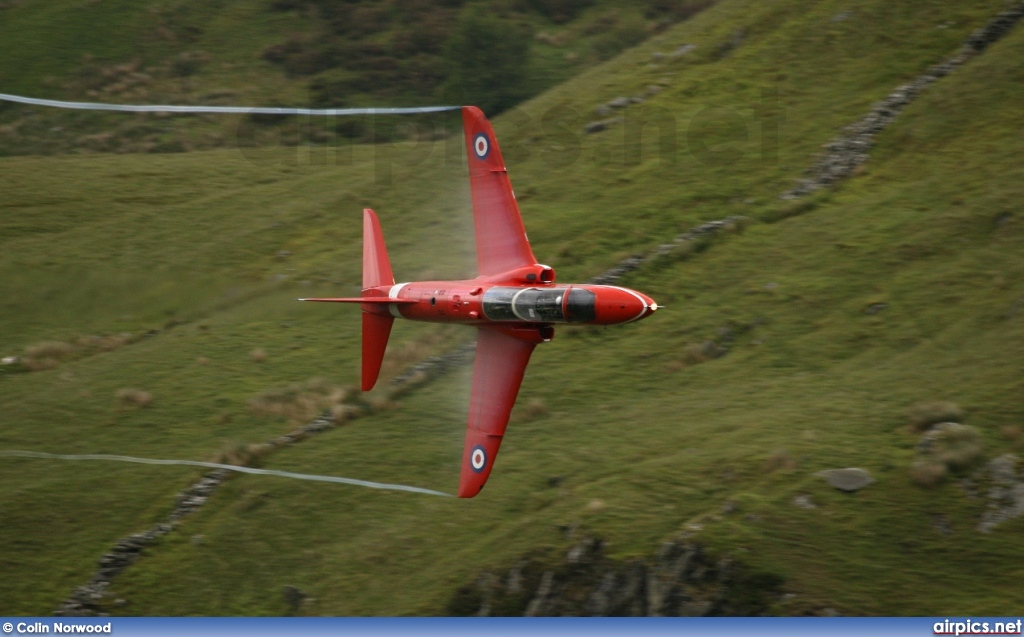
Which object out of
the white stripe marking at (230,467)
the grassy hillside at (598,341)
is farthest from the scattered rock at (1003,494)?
the white stripe marking at (230,467)

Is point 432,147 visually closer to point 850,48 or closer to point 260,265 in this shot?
point 260,265

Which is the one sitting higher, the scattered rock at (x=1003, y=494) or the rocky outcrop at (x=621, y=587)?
the scattered rock at (x=1003, y=494)

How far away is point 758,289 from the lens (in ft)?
141

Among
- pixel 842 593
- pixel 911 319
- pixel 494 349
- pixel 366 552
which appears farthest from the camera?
pixel 911 319

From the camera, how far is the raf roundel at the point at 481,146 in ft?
92.5

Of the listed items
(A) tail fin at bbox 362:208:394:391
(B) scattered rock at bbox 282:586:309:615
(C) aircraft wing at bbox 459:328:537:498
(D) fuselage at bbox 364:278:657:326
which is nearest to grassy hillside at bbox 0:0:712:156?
(B) scattered rock at bbox 282:586:309:615

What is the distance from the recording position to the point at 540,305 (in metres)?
25.3

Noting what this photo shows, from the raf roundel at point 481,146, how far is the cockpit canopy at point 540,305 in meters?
3.70

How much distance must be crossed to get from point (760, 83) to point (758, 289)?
16041 mm

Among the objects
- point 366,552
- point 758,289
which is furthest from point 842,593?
point 758,289

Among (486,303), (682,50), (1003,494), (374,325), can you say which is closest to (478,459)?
(486,303)

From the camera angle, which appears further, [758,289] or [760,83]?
[760,83]

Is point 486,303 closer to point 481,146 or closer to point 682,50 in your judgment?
point 481,146

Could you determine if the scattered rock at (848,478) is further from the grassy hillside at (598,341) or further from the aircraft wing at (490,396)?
the aircraft wing at (490,396)
